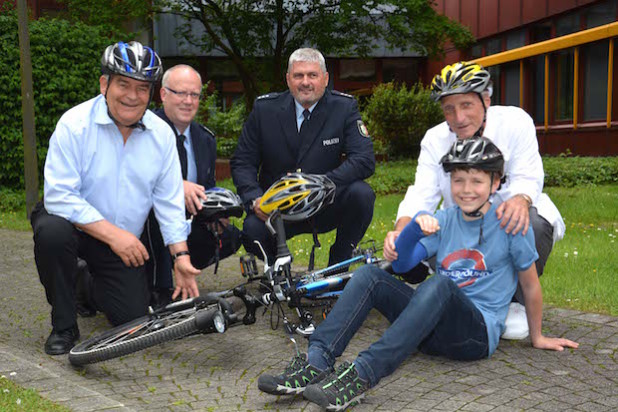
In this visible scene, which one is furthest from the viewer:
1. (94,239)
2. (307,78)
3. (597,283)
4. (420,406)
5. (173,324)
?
(597,283)

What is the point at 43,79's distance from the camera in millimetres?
14695

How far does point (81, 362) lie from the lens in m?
4.24

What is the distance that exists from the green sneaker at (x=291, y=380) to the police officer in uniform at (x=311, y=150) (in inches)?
71.5

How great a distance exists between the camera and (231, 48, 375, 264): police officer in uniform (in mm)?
5473

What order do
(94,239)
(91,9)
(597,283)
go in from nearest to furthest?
(94,239), (597,283), (91,9)

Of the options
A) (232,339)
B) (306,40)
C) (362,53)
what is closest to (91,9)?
(306,40)

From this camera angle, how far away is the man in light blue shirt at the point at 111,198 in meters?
4.51

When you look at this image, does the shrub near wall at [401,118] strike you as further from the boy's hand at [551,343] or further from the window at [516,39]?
the boy's hand at [551,343]

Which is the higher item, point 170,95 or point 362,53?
point 362,53

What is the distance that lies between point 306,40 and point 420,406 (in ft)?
57.3

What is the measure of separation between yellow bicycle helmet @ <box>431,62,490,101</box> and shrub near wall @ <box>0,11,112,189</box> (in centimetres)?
1170

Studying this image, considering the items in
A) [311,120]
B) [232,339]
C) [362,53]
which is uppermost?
[362,53]

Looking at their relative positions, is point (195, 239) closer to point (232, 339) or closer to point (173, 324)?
point (232, 339)

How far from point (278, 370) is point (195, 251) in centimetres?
176
